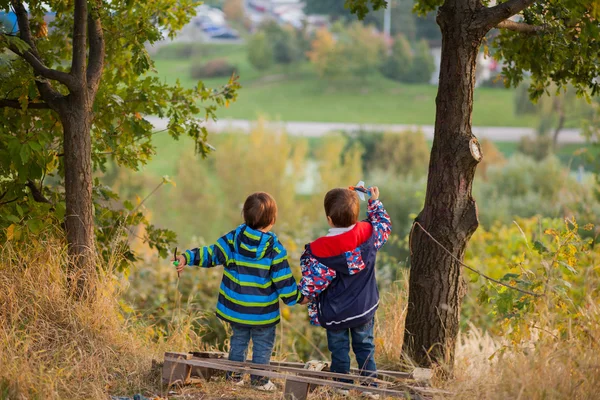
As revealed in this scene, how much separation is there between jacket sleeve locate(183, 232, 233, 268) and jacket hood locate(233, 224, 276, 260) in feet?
0.30

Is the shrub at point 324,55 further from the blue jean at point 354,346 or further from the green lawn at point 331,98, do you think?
the blue jean at point 354,346

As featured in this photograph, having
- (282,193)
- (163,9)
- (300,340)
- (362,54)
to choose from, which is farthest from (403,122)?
(163,9)

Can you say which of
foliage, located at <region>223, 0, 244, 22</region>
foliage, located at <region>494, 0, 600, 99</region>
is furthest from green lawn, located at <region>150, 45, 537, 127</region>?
foliage, located at <region>494, 0, 600, 99</region>

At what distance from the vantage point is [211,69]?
217 feet

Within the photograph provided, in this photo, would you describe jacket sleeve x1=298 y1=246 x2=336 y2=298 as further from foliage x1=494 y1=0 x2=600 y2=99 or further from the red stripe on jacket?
foliage x1=494 y1=0 x2=600 y2=99

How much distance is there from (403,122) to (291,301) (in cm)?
5919

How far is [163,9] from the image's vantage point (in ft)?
18.4

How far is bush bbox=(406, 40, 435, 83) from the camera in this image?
66.6 m

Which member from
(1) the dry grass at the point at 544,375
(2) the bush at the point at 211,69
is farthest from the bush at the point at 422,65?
(1) the dry grass at the point at 544,375

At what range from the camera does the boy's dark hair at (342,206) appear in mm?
4031

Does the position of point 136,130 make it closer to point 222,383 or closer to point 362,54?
point 222,383

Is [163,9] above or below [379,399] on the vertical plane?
above

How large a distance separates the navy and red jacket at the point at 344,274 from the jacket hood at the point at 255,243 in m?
0.20

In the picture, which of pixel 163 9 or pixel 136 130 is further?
pixel 163 9
